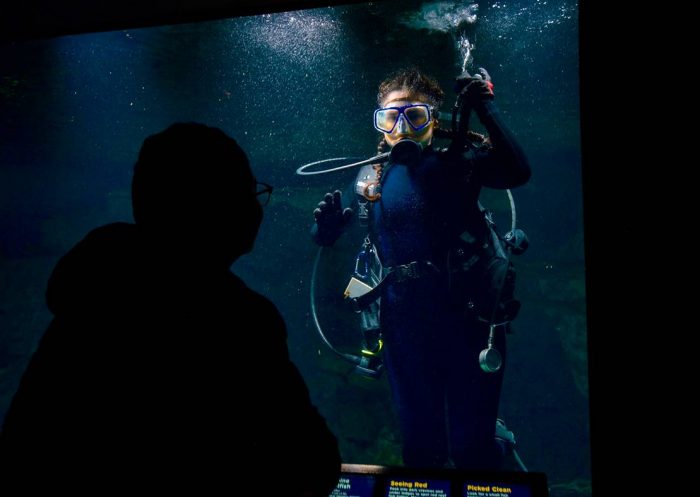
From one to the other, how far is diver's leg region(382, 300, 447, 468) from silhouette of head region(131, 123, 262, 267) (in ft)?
11.9

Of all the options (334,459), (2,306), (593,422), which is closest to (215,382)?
(334,459)

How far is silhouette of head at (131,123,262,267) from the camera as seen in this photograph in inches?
44.7

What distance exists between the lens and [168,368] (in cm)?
108

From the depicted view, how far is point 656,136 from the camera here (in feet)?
5.72

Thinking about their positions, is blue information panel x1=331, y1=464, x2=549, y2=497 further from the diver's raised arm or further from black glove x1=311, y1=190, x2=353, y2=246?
the diver's raised arm

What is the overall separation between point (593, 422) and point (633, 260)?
703 mm

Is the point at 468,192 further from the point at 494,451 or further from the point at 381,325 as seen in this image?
the point at 494,451

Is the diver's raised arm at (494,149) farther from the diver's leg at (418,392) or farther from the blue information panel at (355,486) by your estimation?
the blue information panel at (355,486)

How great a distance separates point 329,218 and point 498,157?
182 centimetres

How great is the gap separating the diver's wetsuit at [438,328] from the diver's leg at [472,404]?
0.4 inches

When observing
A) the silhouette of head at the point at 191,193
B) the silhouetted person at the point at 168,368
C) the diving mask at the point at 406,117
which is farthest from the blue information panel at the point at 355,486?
the diving mask at the point at 406,117

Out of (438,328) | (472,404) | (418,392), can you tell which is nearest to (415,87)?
(438,328)

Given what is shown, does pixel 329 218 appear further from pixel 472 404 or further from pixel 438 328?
pixel 472 404

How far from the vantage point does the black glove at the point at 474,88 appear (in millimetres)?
3795
